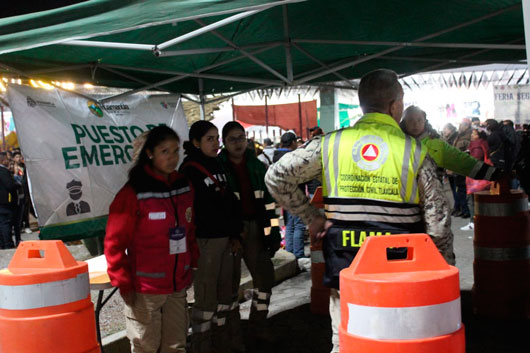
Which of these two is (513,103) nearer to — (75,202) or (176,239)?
(75,202)

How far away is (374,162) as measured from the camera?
3.22 m

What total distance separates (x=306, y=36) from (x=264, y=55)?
2.69ft

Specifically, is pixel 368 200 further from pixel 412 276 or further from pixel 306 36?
pixel 306 36

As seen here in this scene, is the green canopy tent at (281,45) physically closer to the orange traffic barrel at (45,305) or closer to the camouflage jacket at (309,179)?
the camouflage jacket at (309,179)

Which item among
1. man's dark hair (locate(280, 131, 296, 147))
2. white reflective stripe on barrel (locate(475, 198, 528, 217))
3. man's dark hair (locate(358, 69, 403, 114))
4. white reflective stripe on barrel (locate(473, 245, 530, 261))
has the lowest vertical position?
white reflective stripe on barrel (locate(473, 245, 530, 261))

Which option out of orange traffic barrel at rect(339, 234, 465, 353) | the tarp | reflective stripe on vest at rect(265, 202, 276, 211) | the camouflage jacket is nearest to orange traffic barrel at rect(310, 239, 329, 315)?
reflective stripe on vest at rect(265, 202, 276, 211)

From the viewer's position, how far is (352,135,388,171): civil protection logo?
10.6 ft

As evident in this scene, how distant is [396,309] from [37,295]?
1867mm

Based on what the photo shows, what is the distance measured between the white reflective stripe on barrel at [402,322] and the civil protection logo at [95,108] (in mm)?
4589

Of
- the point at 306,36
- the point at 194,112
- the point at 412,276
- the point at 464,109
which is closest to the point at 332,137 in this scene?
the point at 412,276

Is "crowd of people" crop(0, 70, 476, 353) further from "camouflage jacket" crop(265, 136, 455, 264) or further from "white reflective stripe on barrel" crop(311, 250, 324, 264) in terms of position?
"white reflective stripe on barrel" crop(311, 250, 324, 264)

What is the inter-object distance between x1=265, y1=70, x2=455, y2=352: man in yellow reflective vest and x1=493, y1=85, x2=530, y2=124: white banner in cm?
1662

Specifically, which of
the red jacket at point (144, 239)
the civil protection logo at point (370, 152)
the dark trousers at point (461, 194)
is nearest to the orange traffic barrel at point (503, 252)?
the civil protection logo at point (370, 152)

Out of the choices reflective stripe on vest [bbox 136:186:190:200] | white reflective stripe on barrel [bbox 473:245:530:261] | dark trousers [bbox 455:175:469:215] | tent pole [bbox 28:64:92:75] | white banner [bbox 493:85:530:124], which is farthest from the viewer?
white banner [bbox 493:85:530:124]
